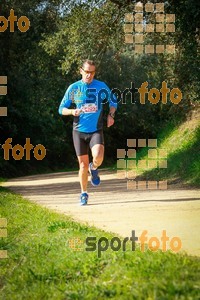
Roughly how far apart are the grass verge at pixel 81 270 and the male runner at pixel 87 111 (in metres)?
1.44

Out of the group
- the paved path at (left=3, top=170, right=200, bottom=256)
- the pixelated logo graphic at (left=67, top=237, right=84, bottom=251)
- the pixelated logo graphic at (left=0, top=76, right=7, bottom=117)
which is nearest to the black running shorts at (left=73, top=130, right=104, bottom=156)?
the paved path at (left=3, top=170, right=200, bottom=256)

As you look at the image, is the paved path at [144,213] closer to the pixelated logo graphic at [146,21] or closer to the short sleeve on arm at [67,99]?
the short sleeve on arm at [67,99]

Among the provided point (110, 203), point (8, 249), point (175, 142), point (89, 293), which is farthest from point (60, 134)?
point (89, 293)

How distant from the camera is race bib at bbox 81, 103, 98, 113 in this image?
8.23 m

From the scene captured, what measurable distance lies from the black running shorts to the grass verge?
155cm

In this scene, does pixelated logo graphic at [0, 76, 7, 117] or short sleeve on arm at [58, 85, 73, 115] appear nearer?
short sleeve on arm at [58, 85, 73, 115]

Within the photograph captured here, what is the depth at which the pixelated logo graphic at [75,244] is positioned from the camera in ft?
22.3

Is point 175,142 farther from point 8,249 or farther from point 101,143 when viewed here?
point 8,249

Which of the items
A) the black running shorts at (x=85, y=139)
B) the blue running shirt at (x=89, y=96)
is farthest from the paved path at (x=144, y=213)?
the blue running shirt at (x=89, y=96)

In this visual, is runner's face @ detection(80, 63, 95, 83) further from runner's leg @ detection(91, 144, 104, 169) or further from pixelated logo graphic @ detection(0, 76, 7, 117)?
pixelated logo graphic @ detection(0, 76, 7, 117)

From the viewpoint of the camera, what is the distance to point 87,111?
831 cm

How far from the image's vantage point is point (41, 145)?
31.5 metres

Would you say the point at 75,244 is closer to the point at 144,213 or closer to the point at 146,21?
the point at 144,213

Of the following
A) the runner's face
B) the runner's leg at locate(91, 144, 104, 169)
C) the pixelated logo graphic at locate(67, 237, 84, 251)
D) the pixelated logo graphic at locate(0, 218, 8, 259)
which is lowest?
the pixelated logo graphic at locate(0, 218, 8, 259)
